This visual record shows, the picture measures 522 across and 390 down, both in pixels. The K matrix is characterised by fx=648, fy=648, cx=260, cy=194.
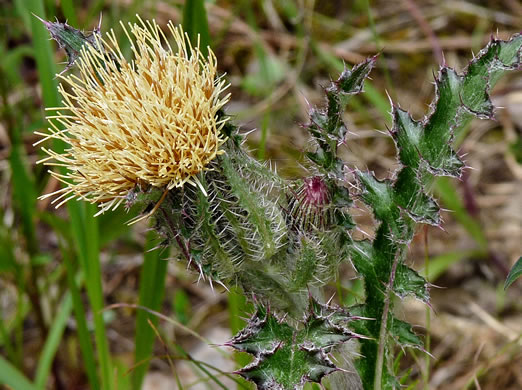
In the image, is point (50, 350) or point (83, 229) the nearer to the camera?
point (83, 229)

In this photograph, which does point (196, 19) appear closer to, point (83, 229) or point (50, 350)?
point (83, 229)

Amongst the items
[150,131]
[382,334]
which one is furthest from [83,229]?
[382,334]

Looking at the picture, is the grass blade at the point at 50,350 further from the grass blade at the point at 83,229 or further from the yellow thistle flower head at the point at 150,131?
the yellow thistle flower head at the point at 150,131

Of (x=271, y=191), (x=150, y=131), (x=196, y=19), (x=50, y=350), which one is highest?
(x=196, y=19)

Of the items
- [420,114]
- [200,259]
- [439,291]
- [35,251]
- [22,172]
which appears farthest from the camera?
[420,114]

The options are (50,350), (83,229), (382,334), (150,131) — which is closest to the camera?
(150,131)

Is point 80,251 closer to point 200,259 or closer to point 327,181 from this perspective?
point 200,259

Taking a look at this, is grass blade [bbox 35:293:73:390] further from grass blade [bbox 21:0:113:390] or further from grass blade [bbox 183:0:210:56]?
grass blade [bbox 183:0:210:56]

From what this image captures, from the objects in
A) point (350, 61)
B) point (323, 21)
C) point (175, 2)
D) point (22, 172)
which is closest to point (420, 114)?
point (350, 61)

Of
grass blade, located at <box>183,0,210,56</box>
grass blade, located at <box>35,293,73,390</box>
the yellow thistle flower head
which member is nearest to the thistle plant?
the yellow thistle flower head
